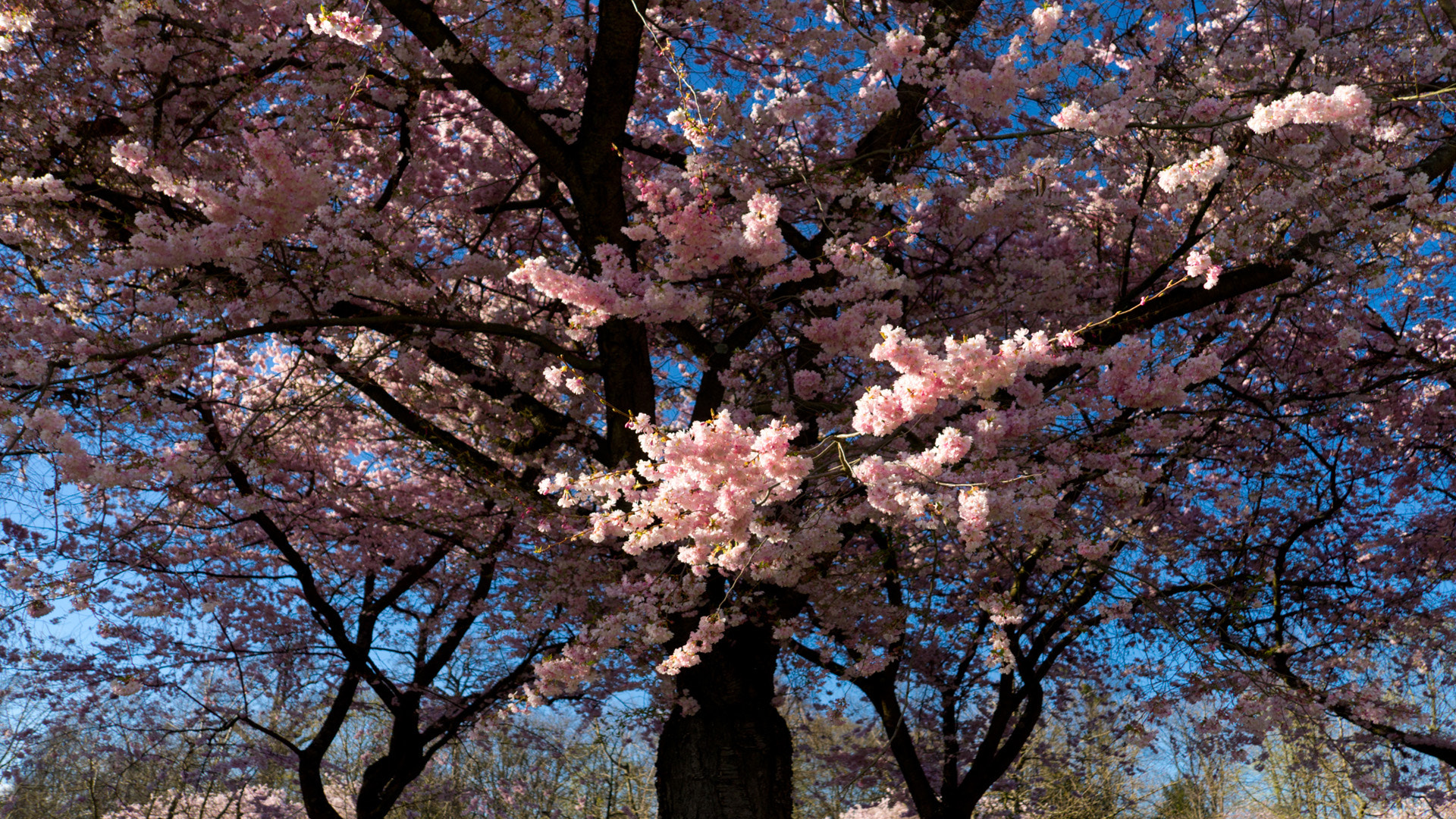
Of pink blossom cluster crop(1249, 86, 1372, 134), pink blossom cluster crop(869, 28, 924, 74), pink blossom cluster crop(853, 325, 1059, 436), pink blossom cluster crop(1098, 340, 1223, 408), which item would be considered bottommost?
pink blossom cluster crop(853, 325, 1059, 436)

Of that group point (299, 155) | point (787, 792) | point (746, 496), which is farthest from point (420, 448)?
point (746, 496)

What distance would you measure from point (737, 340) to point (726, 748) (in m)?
2.59

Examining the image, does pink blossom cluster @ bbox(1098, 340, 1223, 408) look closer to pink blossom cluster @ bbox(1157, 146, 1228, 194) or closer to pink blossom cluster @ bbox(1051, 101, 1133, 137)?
pink blossom cluster @ bbox(1157, 146, 1228, 194)

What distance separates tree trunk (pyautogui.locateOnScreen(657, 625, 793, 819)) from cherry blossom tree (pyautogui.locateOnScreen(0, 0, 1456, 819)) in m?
0.03

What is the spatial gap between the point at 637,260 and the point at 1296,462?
7.08m

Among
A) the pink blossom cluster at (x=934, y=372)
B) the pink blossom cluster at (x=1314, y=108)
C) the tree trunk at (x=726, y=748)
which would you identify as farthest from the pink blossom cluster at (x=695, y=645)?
the pink blossom cluster at (x=1314, y=108)

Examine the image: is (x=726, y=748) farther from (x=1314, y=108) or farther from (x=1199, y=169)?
(x=1314, y=108)

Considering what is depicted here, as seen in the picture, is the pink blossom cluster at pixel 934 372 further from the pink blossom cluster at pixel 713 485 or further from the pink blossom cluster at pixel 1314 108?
the pink blossom cluster at pixel 1314 108

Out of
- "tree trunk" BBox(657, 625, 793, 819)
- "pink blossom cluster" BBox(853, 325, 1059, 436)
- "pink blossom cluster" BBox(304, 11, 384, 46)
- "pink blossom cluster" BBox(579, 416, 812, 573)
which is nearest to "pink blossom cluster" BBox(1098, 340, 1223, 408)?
"pink blossom cluster" BBox(853, 325, 1059, 436)

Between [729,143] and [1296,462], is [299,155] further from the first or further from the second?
[1296,462]

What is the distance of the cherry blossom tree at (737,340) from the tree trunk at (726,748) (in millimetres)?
27

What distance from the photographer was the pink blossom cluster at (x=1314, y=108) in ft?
11.4

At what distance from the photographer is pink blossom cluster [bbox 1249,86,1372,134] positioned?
3.47 m

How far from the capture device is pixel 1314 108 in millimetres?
3582
